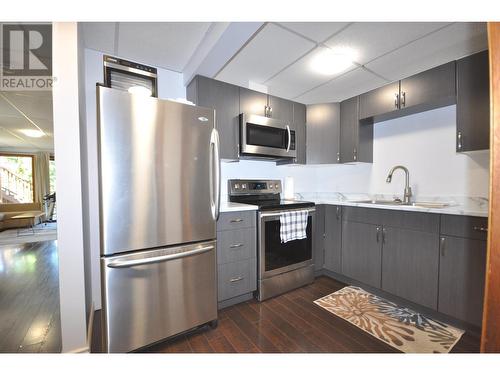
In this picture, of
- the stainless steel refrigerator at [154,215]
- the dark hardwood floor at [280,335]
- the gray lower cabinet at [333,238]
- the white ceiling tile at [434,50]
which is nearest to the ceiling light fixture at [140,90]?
the stainless steel refrigerator at [154,215]

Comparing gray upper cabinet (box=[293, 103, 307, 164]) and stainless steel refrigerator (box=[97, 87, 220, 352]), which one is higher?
gray upper cabinet (box=[293, 103, 307, 164])

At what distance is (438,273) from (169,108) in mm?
2378

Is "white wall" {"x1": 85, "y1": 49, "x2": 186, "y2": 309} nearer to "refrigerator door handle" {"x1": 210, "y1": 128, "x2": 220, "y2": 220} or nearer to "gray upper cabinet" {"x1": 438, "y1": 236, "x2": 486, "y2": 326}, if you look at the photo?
"refrigerator door handle" {"x1": 210, "y1": 128, "x2": 220, "y2": 220}

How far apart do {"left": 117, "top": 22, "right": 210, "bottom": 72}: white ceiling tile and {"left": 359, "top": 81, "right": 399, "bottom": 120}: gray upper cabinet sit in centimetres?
186

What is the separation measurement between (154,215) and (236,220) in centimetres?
72

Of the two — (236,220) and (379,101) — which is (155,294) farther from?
(379,101)

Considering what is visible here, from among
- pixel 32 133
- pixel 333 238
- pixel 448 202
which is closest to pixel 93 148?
pixel 333 238

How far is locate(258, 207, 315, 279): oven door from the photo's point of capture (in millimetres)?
1994

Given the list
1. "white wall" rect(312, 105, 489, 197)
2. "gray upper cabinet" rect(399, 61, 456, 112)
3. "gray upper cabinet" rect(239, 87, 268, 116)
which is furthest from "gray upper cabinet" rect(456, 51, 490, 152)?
"gray upper cabinet" rect(239, 87, 268, 116)

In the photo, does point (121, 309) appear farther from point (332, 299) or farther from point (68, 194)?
point (332, 299)

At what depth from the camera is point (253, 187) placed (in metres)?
2.56
